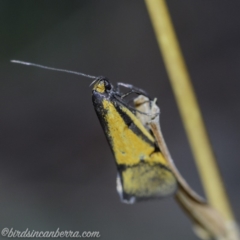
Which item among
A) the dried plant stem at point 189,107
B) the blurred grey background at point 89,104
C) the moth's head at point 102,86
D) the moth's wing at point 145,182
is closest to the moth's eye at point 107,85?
the moth's head at point 102,86

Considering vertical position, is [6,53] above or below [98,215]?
above

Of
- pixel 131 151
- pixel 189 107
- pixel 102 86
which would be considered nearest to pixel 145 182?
pixel 131 151

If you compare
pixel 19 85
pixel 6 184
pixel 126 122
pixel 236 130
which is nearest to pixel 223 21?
pixel 236 130

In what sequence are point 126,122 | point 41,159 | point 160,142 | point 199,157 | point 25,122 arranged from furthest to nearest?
point 25,122 → point 41,159 → point 126,122 → point 160,142 → point 199,157

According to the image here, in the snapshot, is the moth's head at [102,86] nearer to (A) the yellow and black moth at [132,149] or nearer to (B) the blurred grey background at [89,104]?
(A) the yellow and black moth at [132,149]

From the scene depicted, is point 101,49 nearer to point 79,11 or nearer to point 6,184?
point 79,11

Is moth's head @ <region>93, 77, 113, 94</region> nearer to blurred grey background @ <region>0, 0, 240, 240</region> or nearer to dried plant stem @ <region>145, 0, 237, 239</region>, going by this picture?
dried plant stem @ <region>145, 0, 237, 239</region>
